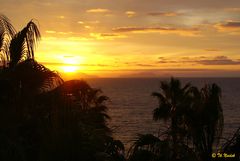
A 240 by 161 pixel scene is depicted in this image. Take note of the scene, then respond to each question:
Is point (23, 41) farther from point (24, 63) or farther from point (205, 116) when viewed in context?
point (205, 116)

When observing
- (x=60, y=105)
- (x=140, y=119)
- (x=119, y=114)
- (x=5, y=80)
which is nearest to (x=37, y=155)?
(x=60, y=105)

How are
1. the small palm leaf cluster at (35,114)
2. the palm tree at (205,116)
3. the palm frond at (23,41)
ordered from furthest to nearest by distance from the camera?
the palm tree at (205,116) → the palm frond at (23,41) → the small palm leaf cluster at (35,114)

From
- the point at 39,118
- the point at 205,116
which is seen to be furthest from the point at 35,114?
the point at 205,116

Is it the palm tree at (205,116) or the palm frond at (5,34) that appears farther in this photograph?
the palm tree at (205,116)

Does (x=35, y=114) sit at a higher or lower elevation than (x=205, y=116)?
higher

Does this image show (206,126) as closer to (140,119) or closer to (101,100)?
(101,100)

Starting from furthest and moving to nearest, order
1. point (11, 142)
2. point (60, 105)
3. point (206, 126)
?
1. point (206, 126)
2. point (60, 105)
3. point (11, 142)

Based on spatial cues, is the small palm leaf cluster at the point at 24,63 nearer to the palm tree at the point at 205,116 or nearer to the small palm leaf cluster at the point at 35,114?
the small palm leaf cluster at the point at 35,114

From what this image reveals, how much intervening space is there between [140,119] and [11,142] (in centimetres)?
9611

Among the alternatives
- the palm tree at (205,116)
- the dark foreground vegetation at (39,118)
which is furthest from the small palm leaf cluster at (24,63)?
the palm tree at (205,116)

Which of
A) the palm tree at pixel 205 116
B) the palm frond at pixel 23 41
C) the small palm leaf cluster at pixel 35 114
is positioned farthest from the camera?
the palm tree at pixel 205 116

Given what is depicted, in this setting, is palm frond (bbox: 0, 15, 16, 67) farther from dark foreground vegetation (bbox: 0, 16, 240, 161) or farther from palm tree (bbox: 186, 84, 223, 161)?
palm tree (bbox: 186, 84, 223, 161)

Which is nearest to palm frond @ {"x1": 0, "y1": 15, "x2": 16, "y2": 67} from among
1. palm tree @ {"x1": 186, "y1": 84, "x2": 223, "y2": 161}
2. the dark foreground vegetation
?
the dark foreground vegetation

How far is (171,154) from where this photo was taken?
8250 millimetres
